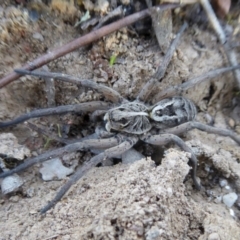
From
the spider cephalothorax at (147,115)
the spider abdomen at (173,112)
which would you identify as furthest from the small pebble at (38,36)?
the spider abdomen at (173,112)

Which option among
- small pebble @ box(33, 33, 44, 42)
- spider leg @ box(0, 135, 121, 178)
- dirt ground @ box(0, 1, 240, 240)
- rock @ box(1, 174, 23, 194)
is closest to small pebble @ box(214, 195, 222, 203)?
dirt ground @ box(0, 1, 240, 240)

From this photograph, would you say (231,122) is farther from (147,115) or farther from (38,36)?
(38,36)

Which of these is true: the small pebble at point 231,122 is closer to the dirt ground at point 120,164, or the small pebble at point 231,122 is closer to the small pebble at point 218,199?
the dirt ground at point 120,164

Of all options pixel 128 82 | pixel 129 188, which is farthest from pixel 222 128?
pixel 129 188

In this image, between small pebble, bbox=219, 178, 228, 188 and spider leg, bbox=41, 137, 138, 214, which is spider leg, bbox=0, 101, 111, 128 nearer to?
spider leg, bbox=41, 137, 138, 214

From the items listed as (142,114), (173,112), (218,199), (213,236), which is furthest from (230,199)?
→ (142,114)
